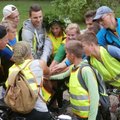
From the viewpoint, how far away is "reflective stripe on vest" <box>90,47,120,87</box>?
512 cm

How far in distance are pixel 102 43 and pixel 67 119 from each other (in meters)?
1.60

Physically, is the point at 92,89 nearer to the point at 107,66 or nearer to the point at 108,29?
the point at 107,66

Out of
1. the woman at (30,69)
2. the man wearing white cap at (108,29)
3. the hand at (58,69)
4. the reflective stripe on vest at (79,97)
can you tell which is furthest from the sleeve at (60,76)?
the woman at (30,69)

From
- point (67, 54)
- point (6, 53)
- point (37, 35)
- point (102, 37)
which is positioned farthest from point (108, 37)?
point (6, 53)

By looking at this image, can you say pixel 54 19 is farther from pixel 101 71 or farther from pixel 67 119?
pixel 67 119

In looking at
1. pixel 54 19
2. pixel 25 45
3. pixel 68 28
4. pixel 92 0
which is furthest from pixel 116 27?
pixel 92 0

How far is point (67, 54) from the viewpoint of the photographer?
4812 mm

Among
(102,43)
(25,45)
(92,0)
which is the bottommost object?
(92,0)

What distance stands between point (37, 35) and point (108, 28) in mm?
1221

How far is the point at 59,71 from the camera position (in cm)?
560

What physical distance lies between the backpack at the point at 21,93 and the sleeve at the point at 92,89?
64 centimetres

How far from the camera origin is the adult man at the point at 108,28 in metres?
5.57

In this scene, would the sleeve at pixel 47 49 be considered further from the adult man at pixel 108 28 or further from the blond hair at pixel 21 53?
the blond hair at pixel 21 53

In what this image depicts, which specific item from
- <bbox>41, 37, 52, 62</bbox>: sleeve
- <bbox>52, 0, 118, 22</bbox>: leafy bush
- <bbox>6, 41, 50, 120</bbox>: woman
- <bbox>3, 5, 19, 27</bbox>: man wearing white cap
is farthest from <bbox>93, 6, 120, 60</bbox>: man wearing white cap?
<bbox>52, 0, 118, 22</bbox>: leafy bush
